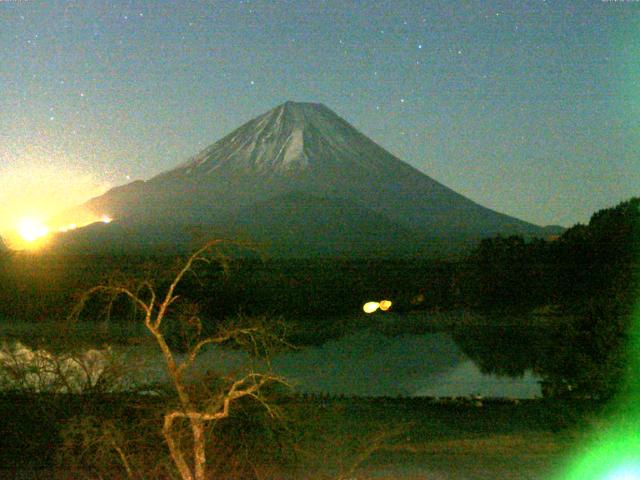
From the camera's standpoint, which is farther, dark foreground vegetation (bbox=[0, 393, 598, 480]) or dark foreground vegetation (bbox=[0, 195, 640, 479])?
dark foreground vegetation (bbox=[0, 393, 598, 480])

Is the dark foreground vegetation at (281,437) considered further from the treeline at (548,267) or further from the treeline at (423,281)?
the treeline at (548,267)

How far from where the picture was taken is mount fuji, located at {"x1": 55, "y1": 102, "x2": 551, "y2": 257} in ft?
168

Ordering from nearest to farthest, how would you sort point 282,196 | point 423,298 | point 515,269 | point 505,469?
point 505,469 → point 515,269 → point 423,298 → point 282,196

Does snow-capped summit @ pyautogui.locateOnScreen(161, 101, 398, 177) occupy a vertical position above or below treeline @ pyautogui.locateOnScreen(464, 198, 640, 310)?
above

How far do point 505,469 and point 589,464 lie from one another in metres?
0.96

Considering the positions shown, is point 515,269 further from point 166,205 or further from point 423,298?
point 166,205

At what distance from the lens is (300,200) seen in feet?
192

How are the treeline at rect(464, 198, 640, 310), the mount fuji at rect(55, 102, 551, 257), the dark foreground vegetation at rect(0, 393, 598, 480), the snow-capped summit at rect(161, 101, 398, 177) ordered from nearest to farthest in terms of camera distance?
the dark foreground vegetation at rect(0, 393, 598, 480), the treeline at rect(464, 198, 640, 310), the mount fuji at rect(55, 102, 551, 257), the snow-capped summit at rect(161, 101, 398, 177)

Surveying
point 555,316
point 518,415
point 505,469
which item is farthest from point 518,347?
point 505,469

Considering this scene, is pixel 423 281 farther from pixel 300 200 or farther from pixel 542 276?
pixel 300 200

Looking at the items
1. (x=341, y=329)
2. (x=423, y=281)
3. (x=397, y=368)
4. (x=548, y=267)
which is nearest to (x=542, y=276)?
(x=548, y=267)

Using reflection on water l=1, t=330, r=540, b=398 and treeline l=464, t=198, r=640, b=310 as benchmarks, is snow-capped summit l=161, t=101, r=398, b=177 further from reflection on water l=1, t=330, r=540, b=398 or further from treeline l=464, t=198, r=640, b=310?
reflection on water l=1, t=330, r=540, b=398

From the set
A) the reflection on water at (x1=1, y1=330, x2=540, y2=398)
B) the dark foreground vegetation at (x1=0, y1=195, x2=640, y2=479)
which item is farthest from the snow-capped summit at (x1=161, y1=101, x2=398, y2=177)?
the reflection on water at (x1=1, y1=330, x2=540, y2=398)

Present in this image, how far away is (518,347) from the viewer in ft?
71.6
